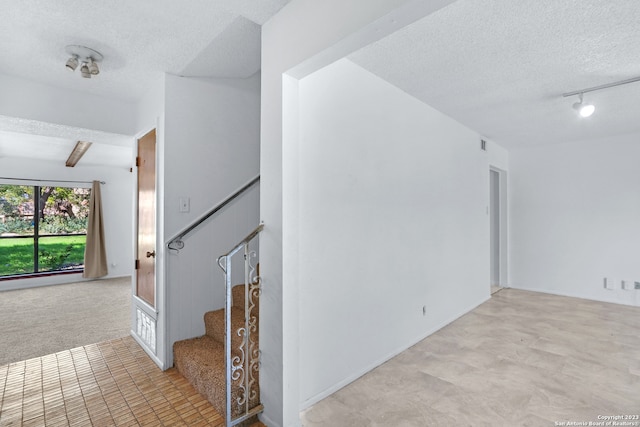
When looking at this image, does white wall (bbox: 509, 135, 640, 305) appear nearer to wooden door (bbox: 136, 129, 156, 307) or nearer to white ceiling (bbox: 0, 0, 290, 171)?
white ceiling (bbox: 0, 0, 290, 171)

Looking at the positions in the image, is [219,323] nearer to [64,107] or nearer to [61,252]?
[64,107]

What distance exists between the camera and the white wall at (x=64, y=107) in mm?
2652

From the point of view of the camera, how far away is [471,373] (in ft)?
8.32

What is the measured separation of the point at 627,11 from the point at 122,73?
11.7 ft

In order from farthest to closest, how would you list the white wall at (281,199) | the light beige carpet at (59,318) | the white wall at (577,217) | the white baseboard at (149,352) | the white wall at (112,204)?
the white wall at (112,204)
the white wall at (577,217)
the light beige carpet at (59,318)
the white baseboard at (149,352)
the white wall at (281,199)

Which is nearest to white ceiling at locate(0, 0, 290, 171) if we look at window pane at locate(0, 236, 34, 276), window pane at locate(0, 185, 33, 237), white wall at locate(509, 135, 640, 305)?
window pane at locate(0, 185, 33, 237)

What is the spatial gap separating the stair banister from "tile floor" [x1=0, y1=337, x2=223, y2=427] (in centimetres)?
22

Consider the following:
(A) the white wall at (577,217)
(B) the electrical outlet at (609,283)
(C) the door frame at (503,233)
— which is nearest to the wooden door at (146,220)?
(C) the door frame at (503,233)

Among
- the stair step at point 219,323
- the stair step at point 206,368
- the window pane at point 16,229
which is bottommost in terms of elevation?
the stair step at point 206,368

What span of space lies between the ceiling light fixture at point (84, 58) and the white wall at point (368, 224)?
5.19 feet

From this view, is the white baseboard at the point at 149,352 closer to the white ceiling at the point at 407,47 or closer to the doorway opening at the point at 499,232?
the white ceiling at the point at 407,47

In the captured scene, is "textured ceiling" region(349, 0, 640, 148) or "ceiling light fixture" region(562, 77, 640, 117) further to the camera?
"ceiling light fixture" region(562, 77, 640, 117)

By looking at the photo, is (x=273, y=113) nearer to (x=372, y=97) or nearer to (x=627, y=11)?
(x=372, y=97)

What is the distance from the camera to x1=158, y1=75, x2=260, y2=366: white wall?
8.65 feet
